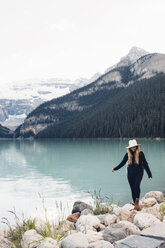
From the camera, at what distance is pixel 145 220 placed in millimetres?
9148

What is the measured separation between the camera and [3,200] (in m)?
23.0

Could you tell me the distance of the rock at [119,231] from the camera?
26.3 feet

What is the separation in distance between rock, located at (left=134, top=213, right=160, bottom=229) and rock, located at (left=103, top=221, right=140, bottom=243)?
479 millimetres

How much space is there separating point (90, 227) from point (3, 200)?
14961 mm

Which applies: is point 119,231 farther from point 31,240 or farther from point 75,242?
point 31,240

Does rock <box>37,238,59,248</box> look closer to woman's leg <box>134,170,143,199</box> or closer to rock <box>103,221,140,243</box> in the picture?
rock <box>103,221,140,243</box>

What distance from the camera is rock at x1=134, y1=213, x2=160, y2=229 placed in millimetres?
9008

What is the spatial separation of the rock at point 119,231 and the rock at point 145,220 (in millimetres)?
479

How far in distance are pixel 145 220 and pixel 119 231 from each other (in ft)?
4.48

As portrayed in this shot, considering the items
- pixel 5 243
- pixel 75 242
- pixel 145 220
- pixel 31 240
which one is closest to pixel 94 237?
pixel 75 242

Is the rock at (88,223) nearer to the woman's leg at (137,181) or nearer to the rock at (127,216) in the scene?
the rock at (127,216)

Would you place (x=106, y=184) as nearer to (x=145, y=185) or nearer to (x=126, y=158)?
(x=145, y=185)

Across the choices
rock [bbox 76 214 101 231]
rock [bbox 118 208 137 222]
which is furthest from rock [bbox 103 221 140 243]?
rock [bbox 118 208 137 222]

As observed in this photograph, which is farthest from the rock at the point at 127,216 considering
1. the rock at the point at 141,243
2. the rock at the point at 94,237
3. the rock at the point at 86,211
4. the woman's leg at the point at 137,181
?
the rock at the point at 141,243
